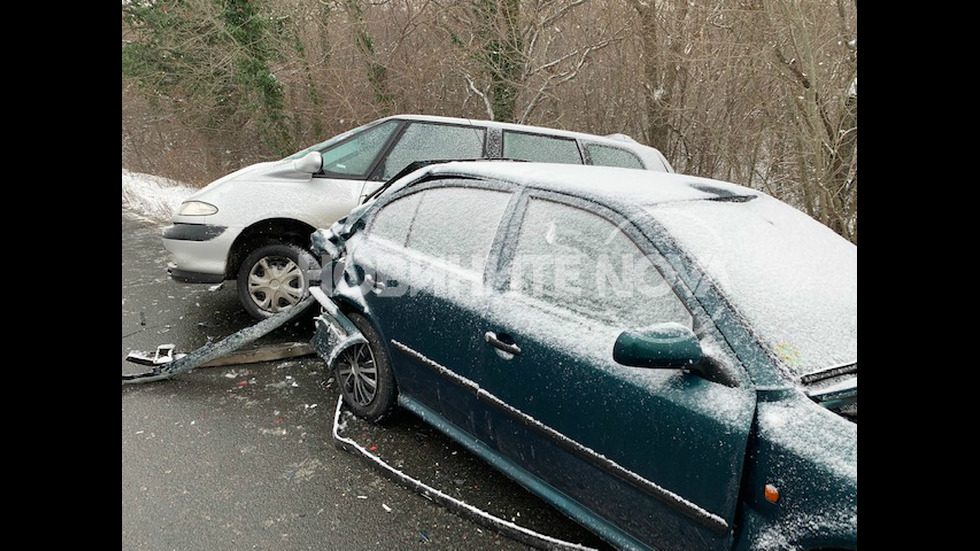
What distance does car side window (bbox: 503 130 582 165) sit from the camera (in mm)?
5355

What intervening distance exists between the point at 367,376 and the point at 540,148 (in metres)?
3.03

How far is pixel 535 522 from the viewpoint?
257cm

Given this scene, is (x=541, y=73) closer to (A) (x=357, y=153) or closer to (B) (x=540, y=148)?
(B) (x=540, y=148)

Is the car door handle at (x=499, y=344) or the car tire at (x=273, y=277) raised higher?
the car door handle at (x=499, y=344)

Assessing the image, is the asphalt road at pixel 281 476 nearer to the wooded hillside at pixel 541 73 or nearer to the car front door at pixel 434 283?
the car front door at pixel 434 283

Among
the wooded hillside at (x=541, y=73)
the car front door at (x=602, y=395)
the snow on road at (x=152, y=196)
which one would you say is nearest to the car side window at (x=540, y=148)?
the wooded hillside at (x=541, y=73)

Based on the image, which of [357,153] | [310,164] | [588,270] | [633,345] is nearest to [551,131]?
[357,153]

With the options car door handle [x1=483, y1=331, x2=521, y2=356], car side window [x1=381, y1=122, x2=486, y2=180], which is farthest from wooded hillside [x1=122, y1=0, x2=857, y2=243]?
car door handle [x1=483, y1=331, x2=521, y2=356]

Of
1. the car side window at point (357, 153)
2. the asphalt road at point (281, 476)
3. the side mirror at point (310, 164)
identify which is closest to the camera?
the asphalt road at point (281, 476)

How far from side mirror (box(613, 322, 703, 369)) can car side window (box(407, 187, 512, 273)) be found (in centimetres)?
97

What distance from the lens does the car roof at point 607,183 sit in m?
2.37
